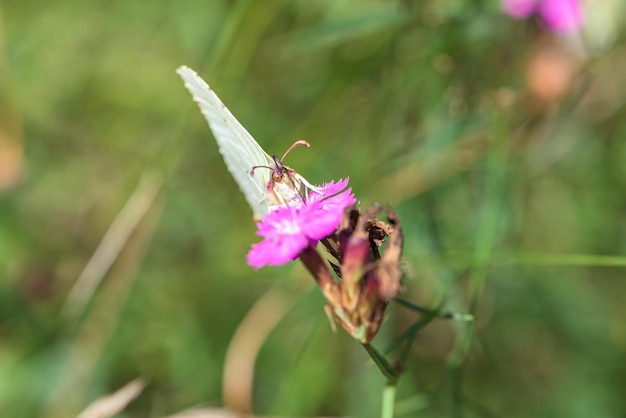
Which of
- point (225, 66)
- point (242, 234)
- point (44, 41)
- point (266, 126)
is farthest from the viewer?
point (44, 41)

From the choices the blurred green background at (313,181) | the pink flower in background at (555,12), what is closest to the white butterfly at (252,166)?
the blurred green background at (313,181)

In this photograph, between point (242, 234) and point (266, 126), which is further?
point (266, 126)

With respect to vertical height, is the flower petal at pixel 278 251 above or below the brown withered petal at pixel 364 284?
above

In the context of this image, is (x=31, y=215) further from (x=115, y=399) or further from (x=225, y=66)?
(x=115, y=399)

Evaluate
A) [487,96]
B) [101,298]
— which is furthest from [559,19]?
[101,298]

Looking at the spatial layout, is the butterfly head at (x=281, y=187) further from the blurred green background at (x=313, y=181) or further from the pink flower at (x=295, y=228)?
the blurred green background at (x=313, y=181)

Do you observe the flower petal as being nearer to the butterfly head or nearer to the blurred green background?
the butterfly head
